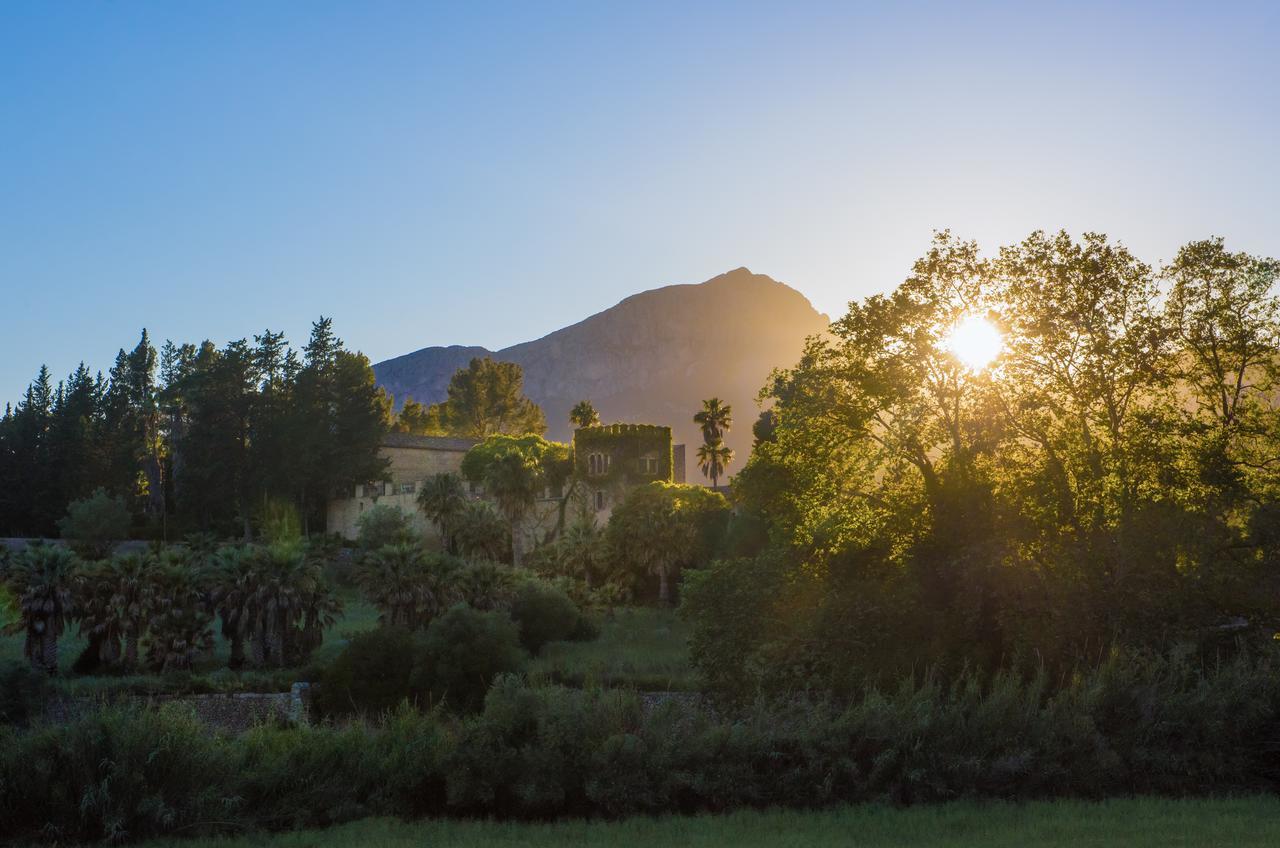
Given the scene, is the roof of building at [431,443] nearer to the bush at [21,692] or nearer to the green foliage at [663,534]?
the green foliage at [663,534]

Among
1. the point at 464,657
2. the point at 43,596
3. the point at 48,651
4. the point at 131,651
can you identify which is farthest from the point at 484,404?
the point at 464,657

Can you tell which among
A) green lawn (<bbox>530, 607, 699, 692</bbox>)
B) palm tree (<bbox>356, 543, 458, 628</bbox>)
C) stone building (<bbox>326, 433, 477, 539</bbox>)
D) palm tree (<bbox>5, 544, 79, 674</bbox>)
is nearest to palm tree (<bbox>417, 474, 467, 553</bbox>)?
stone building (<bbox>326, 433, 477, 539</bbox>)

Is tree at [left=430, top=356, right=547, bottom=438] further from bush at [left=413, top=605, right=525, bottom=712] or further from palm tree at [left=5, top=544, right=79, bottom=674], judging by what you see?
bush at [left=413, top=605, right=525, bottom=712]

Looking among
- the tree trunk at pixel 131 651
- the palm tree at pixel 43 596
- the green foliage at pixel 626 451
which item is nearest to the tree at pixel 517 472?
the green foliage at pixel 626 451

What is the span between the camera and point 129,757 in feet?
42.4

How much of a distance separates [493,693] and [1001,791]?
5.94 m

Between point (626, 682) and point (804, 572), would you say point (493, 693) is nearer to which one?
point (804, 572)

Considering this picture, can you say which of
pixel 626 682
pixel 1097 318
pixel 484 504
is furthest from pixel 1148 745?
pixel 484 504

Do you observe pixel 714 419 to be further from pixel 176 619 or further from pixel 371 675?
pixel 371 675

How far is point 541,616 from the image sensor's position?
43.7m

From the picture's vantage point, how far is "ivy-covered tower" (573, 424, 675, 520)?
204 feet

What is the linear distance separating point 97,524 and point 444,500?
1716cm

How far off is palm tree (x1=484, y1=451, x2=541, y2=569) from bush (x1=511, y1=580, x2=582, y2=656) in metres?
14.8

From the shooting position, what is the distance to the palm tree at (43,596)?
36375 millimetres
